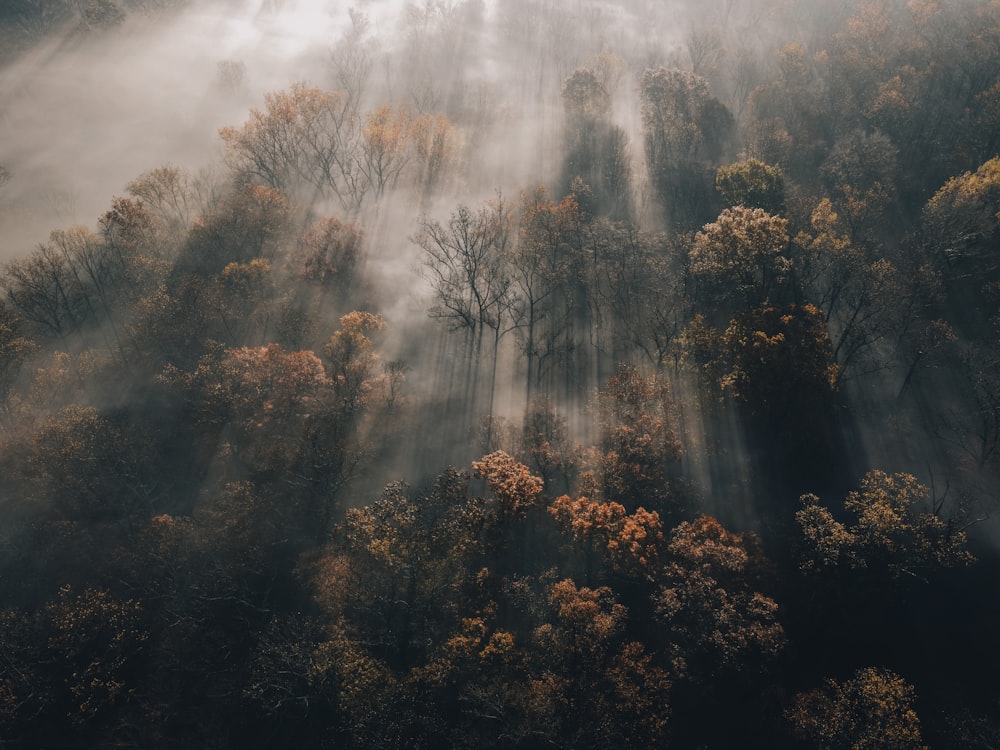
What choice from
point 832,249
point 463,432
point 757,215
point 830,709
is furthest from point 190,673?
point 832,249

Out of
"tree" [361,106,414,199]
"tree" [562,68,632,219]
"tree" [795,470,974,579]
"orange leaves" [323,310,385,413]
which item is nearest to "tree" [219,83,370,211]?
"tree" [361,106,414,199]

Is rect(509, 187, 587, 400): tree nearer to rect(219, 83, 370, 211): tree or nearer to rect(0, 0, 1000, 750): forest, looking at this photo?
rect(0, 0, 1000, 750): forest

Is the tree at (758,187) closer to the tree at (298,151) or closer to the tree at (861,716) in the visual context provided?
the tree at (861,716)

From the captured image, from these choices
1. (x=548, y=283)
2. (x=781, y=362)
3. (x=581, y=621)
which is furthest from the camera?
(x=548, y=283)

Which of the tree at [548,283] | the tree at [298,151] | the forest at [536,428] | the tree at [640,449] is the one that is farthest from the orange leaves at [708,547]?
the tree at [298,151]

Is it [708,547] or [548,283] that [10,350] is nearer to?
[548,283]

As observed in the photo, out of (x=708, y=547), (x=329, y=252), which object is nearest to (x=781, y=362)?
(x=708, y=547)
